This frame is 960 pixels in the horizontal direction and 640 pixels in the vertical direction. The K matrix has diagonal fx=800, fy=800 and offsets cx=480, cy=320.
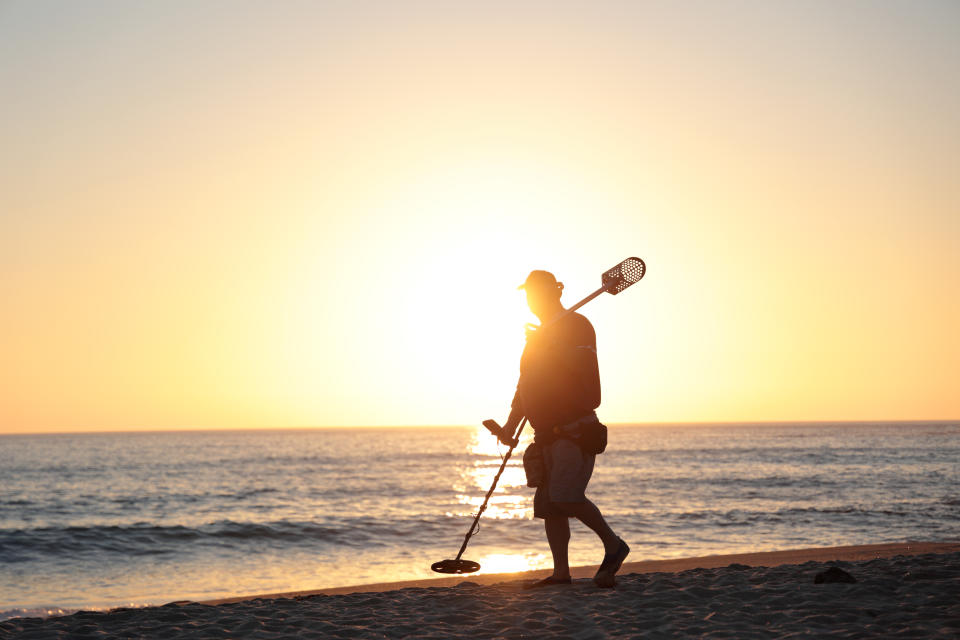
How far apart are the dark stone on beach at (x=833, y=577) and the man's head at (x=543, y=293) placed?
2595mm

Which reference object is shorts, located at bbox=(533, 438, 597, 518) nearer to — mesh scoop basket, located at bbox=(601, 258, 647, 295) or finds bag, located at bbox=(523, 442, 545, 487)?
finds bag, located at bbox=(523, 442, 545, 487)

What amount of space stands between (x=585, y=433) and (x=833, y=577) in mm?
1908

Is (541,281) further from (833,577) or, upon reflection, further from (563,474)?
(833,577)

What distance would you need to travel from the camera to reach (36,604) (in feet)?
34.1

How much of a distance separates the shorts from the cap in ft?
3.82

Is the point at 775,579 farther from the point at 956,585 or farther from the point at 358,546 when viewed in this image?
the point at 358,546

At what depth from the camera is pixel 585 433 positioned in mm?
5699

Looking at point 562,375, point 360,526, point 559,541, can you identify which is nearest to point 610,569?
point 559,541

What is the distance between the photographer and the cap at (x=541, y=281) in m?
6.07

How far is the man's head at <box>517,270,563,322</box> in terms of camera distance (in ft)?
19.8

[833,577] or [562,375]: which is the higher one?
[562,375]

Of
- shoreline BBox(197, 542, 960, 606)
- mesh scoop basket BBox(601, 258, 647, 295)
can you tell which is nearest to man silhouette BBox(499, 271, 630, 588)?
mesh scoop basket BBox(601, 258, 647, 295)

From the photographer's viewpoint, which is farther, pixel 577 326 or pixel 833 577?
pixel 577 326

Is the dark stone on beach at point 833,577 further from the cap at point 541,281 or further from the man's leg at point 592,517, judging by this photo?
the cap at point 541,281
